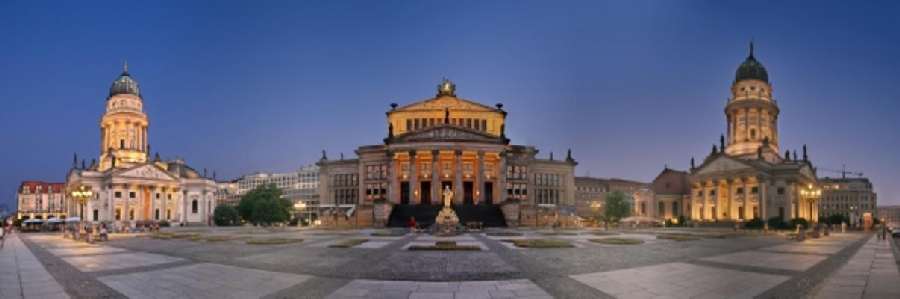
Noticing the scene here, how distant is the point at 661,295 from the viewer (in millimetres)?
14859

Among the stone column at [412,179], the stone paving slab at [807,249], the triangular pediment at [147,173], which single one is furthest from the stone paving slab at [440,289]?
the triangular pediment at [147,173]

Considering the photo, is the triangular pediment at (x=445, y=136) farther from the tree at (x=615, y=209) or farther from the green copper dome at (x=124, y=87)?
the green copper dome at (x=124, y=87)

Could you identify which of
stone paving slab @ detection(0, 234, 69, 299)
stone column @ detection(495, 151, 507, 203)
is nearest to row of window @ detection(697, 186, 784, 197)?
stone column @ detection(495, 151, 507, 203)

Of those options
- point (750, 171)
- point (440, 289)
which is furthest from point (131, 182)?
point (750, 171)

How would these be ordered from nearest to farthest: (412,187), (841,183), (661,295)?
1. (661,295)
2. (412,187)
3. (841,183)

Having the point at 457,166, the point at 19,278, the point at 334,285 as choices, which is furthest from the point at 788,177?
the point at 19,278

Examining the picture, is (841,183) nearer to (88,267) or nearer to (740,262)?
(740,262)

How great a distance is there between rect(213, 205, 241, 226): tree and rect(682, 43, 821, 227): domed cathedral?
3693 inches

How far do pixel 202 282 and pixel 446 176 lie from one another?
236 feet

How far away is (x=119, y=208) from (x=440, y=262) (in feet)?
369

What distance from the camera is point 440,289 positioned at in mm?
15688

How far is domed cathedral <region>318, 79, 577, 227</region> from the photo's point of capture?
77.4m

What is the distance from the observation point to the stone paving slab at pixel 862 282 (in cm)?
1501

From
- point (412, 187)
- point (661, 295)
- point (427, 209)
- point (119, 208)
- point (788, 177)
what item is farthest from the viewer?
point (119, 208)
